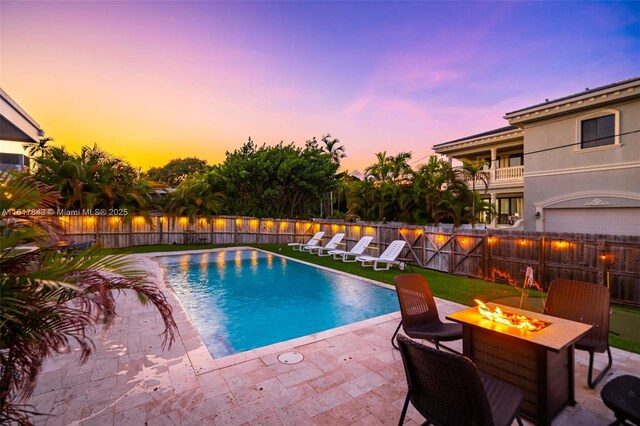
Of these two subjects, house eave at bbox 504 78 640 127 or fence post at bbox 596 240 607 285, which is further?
house eave at bbox 504 78 640 127

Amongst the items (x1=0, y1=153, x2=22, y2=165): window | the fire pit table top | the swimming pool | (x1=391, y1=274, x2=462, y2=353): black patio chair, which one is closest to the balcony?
the swimming pool

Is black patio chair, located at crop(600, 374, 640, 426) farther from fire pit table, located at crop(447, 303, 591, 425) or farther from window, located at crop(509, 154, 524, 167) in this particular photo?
window, located at crop(509, 154, 524, 167)

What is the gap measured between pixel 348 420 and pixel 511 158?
77.2 feet

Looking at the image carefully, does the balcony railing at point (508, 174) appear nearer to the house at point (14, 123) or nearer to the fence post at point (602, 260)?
the fence post at point (602, 260)

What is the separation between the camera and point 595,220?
13.6m

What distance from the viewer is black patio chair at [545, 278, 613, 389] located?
11.4 ft

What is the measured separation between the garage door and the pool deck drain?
15421 mm

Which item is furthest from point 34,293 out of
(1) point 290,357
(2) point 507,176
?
(2) point 507,176

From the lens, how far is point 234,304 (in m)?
8.20

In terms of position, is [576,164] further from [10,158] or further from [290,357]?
[10,158]

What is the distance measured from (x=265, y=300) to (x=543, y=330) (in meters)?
6.85

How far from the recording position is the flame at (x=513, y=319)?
9.77ft

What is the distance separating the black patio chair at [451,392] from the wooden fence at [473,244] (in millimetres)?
2584

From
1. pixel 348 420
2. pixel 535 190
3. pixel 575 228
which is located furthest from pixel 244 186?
pixel 348 420
